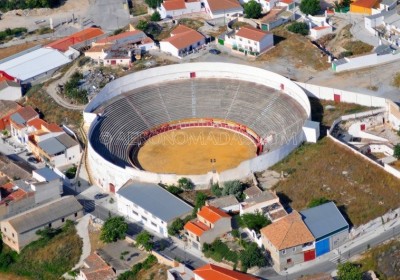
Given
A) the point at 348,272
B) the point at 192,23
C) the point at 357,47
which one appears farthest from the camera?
the point at 192,23

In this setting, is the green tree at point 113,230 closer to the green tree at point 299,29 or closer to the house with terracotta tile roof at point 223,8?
the green tree at point 299,29

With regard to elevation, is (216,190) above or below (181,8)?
above

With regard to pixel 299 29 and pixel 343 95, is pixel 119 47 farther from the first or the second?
pixel 343 95

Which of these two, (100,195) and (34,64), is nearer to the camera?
(100,195)

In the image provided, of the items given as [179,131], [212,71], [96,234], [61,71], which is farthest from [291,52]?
[96,234]

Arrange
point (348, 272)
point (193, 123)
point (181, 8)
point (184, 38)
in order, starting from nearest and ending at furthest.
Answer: point (348, 272), point (193, 123), point (184, 38), point (181, 8)

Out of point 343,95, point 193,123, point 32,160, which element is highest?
point 343,95

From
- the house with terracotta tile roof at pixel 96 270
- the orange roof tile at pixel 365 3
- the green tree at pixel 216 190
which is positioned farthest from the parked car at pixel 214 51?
the house with terracotta tile roof at pixel 96 270

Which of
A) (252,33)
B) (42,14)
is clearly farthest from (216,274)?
(42,14)
